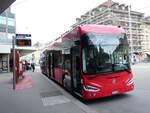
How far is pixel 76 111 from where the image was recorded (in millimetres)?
5281

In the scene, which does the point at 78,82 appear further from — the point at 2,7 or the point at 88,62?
the point at 2,7

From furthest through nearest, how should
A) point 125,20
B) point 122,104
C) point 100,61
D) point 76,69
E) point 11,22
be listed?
point 125,20 < point 11,22 < point 76,69 < point 100,61 < point 122,104

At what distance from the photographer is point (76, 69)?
696 centimetres

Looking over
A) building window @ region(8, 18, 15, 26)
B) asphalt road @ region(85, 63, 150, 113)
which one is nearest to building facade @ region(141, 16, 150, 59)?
building window @ region(8, 18, 15, 26)

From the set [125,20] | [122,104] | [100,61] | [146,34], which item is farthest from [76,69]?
[146,34]

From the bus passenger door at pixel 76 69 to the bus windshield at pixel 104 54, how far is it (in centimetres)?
55

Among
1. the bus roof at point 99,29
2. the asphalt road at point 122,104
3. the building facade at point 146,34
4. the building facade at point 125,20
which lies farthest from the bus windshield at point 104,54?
the building facade at point 146,34

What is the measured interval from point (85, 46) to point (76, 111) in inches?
97.4

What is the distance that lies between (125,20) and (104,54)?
71337mm

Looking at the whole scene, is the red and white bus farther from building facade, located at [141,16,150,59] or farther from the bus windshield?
building facade, located at [141,16,150,59]

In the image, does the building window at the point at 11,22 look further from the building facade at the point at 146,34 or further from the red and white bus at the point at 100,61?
the building facade at the point at 146,34

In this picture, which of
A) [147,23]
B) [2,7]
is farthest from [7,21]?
[147,23]

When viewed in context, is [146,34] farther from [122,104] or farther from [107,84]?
[122,104]

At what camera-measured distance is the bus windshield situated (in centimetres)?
623
